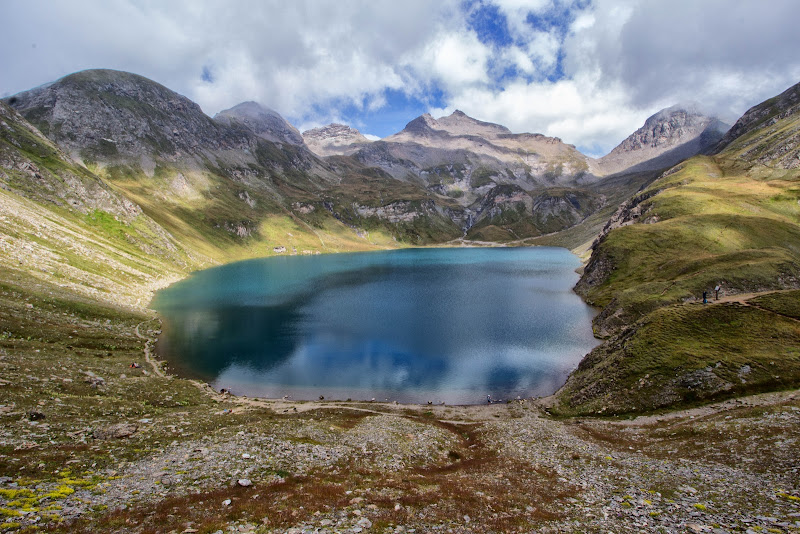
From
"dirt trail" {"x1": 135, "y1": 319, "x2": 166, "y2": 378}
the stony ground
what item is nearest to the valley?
the stony ground

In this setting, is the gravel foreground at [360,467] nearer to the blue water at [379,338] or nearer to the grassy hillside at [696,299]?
the grassy hillside at [696,299]

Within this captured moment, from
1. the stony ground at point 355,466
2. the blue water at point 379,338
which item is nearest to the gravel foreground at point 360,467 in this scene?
the stony ground at point 355,466

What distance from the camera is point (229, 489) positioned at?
58.8 feet

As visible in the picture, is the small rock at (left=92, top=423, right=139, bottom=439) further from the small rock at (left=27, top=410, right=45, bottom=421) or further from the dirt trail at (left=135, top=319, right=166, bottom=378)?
the dirt trail at (left=135, top=319, right=166, bottom=378)

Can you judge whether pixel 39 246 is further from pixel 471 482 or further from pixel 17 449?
pixel 471 482

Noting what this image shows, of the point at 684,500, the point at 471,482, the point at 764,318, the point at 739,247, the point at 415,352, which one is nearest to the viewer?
the point at 684,500

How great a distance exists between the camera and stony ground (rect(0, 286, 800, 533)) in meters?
14.6

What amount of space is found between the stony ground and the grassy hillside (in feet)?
16.6

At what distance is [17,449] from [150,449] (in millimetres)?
6071

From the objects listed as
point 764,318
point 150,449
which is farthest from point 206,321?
point 764,318

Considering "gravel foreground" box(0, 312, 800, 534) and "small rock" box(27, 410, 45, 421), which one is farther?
"small rock" box(27, 410, 45, 421)

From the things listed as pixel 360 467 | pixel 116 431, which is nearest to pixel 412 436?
pixel 360 467

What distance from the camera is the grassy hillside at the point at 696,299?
128ft

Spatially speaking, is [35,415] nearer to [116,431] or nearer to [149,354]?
[116,431]
